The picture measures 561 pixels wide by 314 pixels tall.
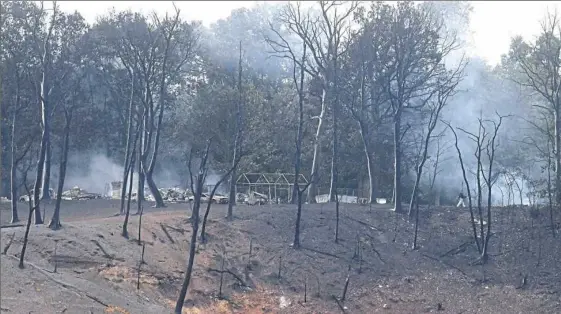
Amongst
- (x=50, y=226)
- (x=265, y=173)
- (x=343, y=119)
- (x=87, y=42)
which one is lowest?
(x=50, y=226)

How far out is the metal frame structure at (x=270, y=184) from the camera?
42.5 meters

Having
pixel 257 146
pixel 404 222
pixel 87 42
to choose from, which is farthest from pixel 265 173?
pixel 87 42

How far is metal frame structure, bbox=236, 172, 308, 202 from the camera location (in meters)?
42.5

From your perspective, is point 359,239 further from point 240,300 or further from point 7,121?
point 7,121

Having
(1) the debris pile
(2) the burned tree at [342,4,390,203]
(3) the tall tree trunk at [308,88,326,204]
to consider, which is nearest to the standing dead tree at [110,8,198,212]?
(1) the debris pile

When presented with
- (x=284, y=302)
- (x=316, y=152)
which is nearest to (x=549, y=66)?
(x=316, y=152)

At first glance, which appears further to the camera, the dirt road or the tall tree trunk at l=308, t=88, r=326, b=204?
the tall tree trunk at l=308, t=88, r=326, b=204

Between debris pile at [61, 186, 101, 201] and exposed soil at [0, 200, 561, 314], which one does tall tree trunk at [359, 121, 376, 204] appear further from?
debris pile at [61, 186, 101, 201]

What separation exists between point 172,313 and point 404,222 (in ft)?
51.8

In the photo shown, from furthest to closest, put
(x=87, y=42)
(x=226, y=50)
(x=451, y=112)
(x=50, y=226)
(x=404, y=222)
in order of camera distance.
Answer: (x=226, y=50) → (x=451, y=112) → (x=87, y=42) → (x=404, y=222) → (x=50, y=226)

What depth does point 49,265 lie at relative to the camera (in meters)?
24.9

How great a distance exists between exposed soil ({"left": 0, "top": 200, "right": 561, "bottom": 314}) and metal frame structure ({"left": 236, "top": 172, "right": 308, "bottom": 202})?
495 cm

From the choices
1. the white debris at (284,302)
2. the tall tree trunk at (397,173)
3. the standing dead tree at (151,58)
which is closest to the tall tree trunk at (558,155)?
the tall tree trunk at (397,173)

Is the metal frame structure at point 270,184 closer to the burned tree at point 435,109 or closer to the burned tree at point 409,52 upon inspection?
the burned tree at point 409,52
